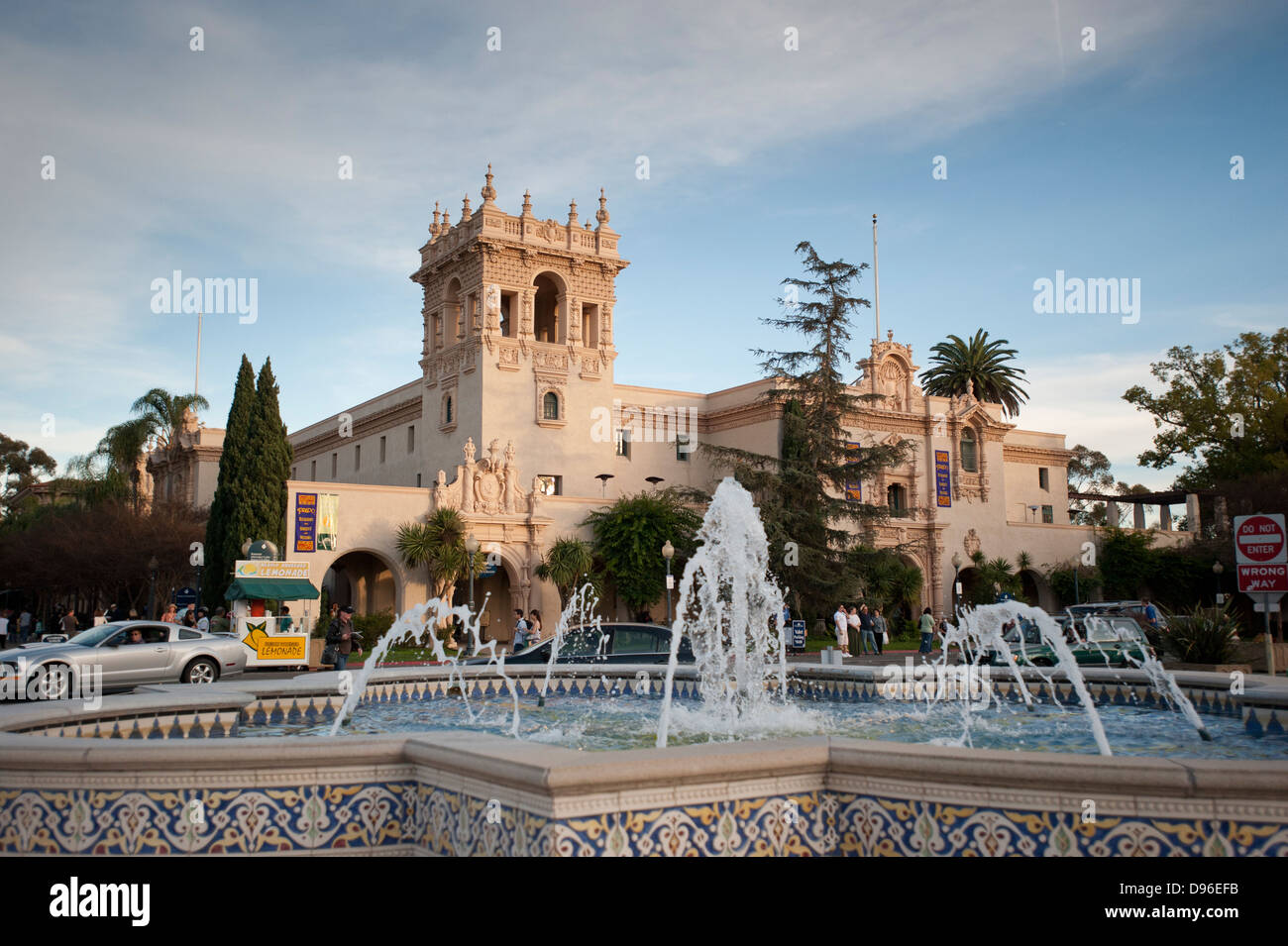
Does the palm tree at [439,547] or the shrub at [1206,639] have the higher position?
the palm tree at [439,547]

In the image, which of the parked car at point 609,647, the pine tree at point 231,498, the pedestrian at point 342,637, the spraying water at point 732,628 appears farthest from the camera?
the pine tree at point 231,498

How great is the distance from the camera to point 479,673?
42.1ft

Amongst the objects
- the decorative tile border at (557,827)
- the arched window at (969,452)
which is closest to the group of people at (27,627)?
the decorative tile border at (557,827)

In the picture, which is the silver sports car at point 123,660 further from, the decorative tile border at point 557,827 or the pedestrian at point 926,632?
the pedestrian at point 926,632

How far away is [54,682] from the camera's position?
51.4 ft

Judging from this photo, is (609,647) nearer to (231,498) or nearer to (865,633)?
(865,633)

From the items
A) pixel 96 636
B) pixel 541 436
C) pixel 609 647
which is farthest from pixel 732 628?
A: pixel 541 436

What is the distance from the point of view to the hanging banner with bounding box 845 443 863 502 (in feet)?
130

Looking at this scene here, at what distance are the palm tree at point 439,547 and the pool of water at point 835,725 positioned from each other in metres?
23.6

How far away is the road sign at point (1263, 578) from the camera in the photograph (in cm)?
1508

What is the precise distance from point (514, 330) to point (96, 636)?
25.6 m

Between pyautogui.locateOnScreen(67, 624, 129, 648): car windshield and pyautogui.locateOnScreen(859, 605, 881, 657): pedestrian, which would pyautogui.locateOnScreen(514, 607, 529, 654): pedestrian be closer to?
pyautogui.locateOnScreen(67, 624, 129, 648): car windshield
